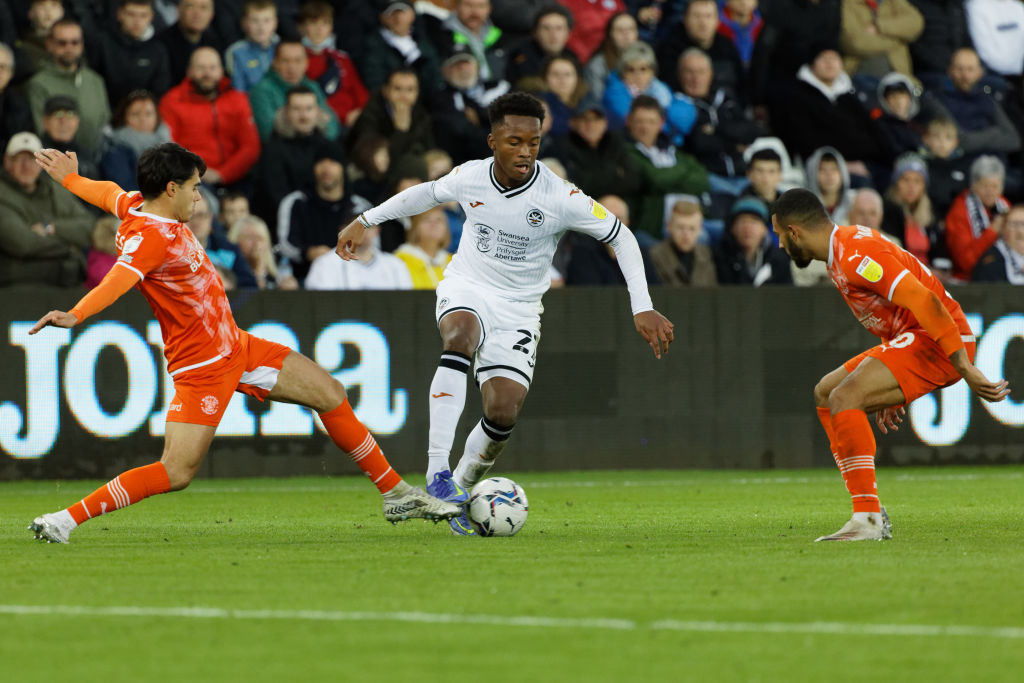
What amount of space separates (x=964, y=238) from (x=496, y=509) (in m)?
9.37

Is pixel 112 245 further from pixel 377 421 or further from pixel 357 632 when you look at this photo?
pixel 357 632

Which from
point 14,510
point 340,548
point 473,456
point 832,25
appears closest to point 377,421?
point 14,510

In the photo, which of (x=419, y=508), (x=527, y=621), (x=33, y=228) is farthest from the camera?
(x=33, y=228)

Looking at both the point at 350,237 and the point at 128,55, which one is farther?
the point at 128,55

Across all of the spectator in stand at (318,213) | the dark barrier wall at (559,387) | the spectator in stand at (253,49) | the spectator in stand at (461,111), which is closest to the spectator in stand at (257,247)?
the spectator in stand at (318,213)

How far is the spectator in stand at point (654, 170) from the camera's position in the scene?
51.9ft

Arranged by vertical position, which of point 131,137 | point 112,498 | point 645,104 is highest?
point 645,104

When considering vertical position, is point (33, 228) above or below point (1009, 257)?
above

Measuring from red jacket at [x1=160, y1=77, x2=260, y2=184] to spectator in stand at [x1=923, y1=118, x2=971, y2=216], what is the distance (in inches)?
286

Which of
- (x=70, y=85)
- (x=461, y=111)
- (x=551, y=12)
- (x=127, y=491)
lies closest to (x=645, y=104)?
(x=551, y=12)

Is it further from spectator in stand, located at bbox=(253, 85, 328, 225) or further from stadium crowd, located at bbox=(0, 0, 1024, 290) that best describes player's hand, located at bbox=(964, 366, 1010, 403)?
spectator in stand, located at bbox=(253, 85, 328, 225)

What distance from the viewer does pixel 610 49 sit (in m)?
17.2

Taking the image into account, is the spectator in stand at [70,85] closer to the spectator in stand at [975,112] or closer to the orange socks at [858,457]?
the orange socks at [858,457]

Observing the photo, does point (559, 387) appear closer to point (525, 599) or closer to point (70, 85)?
point (70, 85)
